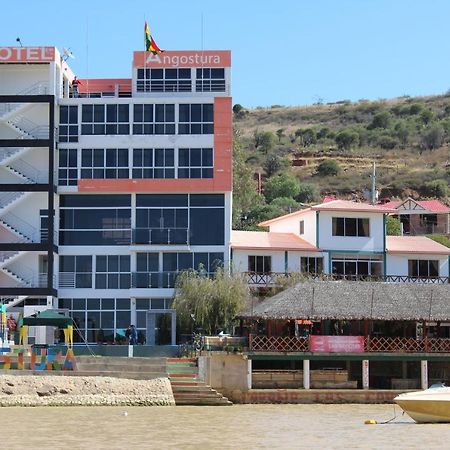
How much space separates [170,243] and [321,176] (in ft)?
248

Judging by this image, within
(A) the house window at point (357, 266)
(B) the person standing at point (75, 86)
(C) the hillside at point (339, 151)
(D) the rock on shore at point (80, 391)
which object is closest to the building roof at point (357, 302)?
(D) the rock on shore at point (80, 391)

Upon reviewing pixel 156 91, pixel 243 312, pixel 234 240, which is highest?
pixel 156 91

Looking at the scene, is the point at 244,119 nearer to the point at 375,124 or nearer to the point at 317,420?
the point at 375,124

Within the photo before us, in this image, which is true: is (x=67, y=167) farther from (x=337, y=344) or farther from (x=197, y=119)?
(x=337, y=344)

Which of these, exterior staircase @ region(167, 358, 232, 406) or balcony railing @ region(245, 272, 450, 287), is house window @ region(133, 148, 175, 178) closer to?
balcony railing @ region(245, 272, 450, 287)

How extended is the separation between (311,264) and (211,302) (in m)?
9.01

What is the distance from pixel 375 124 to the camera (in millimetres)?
163625

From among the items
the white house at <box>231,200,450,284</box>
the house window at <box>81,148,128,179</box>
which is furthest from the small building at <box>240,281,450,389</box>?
the house window at <box>81,148,128,179</box>

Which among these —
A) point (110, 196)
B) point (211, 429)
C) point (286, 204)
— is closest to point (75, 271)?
point (110, 196)

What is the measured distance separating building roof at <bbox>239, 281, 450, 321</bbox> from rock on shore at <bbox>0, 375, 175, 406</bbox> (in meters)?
6.88

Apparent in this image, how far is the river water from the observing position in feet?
110

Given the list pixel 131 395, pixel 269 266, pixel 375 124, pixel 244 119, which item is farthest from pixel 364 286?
pixel 244 119

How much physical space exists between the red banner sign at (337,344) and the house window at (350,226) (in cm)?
1396

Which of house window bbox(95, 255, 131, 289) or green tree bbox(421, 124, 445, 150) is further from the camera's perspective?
green tree bbox(421, 124, 445, 150)
